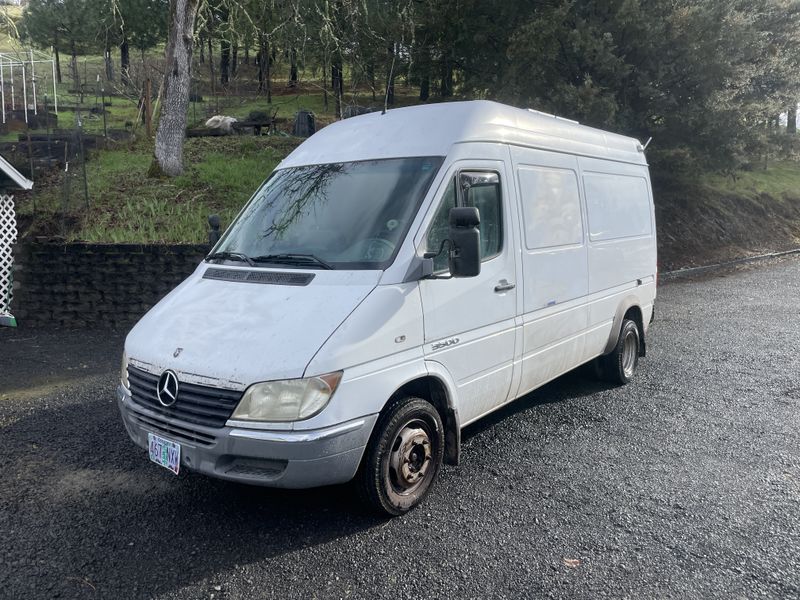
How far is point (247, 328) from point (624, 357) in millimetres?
4696

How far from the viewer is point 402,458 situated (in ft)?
13.4

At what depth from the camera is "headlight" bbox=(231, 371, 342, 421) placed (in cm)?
353

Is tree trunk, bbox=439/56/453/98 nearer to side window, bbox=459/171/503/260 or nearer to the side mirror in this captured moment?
side window, bbox=459/171/503/260

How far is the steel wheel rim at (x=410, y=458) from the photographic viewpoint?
→ 4047 millimetres

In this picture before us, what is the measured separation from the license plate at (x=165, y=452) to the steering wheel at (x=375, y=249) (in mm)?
1585

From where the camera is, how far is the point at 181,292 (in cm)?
456

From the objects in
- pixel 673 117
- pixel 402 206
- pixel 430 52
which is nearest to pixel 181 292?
pixel 402 206

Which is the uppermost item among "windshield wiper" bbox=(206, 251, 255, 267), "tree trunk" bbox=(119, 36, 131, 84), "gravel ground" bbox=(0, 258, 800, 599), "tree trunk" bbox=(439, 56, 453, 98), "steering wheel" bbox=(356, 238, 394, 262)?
"tree trunk" bbox=(119, 36, 131, 84)

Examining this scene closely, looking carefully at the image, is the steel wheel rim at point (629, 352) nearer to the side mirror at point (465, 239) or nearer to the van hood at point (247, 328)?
the side mirror at point (465, 239)

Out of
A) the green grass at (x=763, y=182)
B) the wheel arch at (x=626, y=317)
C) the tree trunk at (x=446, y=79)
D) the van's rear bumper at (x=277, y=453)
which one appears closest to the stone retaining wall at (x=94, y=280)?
the wheel arch at (x=626, y=317)

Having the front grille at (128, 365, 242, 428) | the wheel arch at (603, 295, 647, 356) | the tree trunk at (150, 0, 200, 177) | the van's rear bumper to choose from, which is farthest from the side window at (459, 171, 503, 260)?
the tree trunk at (150, 0, 200, 177)

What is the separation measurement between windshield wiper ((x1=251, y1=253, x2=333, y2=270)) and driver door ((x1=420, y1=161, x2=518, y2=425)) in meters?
0.67

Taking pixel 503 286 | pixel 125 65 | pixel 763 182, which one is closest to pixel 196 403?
pixel 503 286

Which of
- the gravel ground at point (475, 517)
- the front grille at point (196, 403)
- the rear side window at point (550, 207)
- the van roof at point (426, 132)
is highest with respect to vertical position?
the van roof at point (426, 132)
